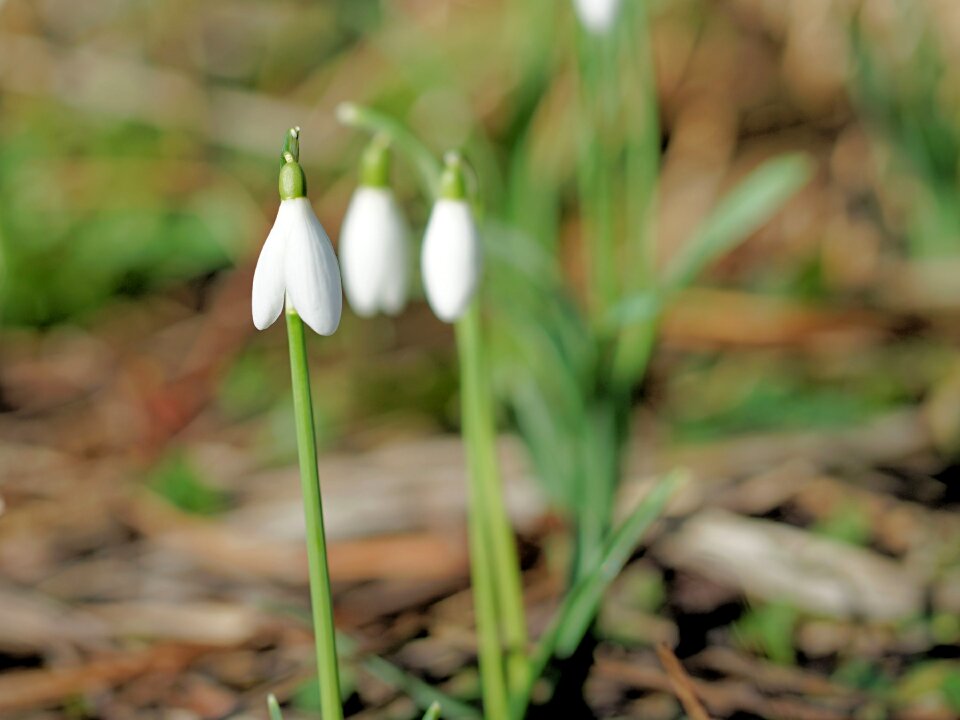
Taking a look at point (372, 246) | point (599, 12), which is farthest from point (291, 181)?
point (599, 12)

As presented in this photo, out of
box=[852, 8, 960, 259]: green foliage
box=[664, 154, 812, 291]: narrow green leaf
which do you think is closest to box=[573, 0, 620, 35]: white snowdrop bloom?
box=[664, 154, 812, 291]: narrow green leaf

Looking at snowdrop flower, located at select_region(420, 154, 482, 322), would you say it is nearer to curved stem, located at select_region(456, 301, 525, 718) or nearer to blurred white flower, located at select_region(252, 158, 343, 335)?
curved stem, located at select_region(456, 301, 525, 718)

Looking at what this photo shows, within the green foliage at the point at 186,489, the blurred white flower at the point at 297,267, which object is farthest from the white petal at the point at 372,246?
the green foliage at the point at 186,489

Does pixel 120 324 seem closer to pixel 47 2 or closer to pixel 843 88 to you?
pixel 47 2

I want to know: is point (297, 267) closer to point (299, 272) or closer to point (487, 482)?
point (299, 272)

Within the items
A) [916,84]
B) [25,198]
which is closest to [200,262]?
[25,198]

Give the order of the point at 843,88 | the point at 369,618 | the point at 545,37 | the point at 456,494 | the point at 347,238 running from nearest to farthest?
the point at 347,238
the point at 369,618
the point at 456,494
the point at 545,37
the point at 843,88
